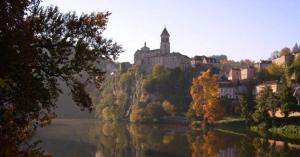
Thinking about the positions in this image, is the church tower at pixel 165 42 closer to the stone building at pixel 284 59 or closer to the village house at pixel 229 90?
the village house at pixel 229 90

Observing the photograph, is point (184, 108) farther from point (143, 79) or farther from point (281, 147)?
point (281, 147)

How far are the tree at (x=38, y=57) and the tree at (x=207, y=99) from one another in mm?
73483

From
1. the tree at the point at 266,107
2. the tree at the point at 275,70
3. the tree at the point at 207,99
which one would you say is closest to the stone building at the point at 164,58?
the tree at the point at 275,70

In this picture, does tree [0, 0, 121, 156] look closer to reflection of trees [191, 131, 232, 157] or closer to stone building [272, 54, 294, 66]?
reflection of trees [191, 131, 232, 157]

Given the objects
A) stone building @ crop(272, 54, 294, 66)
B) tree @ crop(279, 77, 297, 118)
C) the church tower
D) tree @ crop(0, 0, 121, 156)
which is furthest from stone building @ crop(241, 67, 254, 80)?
tree @ crop(0, 0, 121, 156)

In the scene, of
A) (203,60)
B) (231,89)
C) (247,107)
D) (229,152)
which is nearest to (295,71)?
(247,107)

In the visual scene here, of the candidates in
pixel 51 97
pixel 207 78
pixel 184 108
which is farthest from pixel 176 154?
pixel 184 108

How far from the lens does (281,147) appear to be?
5050 cm

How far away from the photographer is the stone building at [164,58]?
164 m

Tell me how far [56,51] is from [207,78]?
79.2m

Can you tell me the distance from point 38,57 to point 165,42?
529 ft

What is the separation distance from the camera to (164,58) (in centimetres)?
16412

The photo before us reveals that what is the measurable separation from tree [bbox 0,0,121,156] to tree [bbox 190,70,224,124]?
73483 mm

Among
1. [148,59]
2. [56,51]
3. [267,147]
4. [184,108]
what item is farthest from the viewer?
[148,59]
